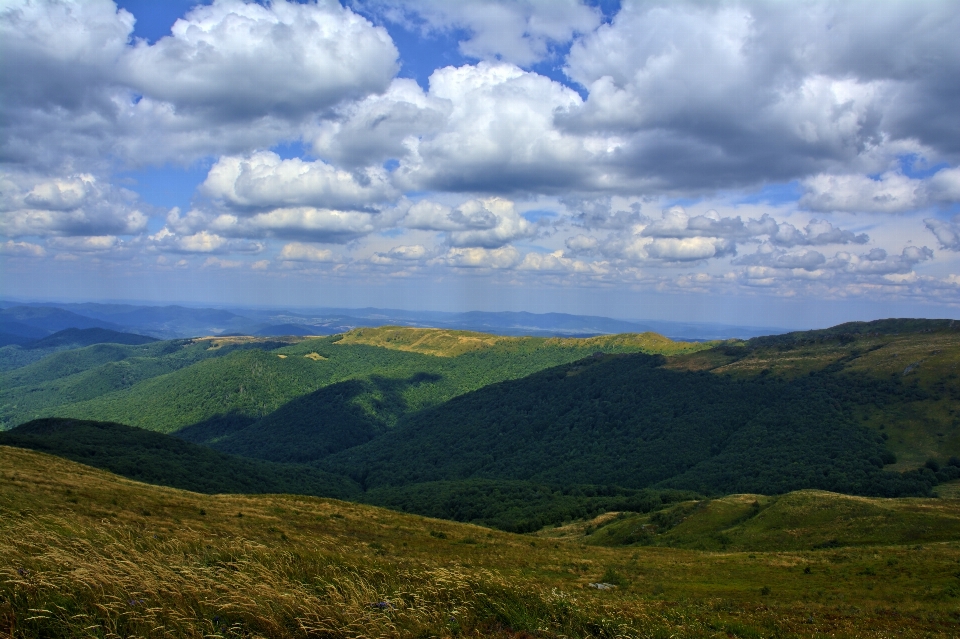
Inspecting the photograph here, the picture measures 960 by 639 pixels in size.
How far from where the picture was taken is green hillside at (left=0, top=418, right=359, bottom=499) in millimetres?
118169

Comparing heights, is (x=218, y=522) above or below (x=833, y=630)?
below

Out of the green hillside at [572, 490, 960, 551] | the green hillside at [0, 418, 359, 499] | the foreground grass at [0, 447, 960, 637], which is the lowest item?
the green hillside at [0, 418, 359, 499]

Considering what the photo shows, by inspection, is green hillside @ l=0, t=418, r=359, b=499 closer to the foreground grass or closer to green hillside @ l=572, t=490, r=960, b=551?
green hillside @ l=572, t=490, r=960, b=551

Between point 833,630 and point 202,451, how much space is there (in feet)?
596

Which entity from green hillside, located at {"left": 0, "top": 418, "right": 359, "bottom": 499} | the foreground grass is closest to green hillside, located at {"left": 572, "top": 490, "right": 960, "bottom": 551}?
the foreground grass

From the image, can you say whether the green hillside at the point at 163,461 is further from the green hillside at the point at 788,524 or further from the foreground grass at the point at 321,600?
the foreground grass at the point at 321,600

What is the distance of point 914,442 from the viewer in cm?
14138

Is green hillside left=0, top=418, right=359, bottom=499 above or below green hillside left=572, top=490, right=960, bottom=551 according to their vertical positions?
below

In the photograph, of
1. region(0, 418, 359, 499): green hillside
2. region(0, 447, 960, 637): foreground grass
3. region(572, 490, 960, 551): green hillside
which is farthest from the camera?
region(0, 418, 359, 499): green hillside

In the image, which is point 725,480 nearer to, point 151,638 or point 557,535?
point 557,535

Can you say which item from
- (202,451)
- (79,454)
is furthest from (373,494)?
(79,454)

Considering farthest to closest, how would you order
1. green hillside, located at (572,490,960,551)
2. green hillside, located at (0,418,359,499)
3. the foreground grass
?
green hillside, located at (0,418,359,499) < green hillside, located at (572,490,960,551) < the foreground grass

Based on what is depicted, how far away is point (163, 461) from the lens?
136m

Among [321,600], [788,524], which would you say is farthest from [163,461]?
[321,600]
